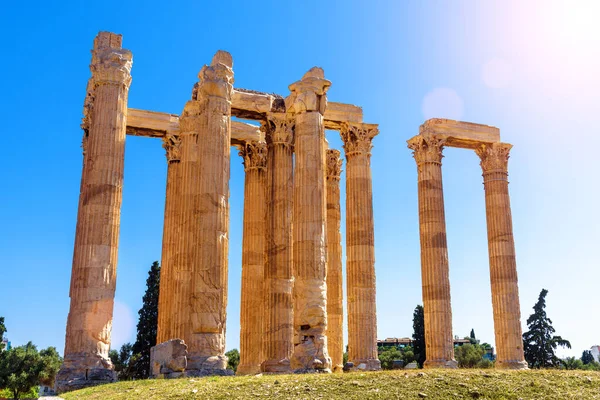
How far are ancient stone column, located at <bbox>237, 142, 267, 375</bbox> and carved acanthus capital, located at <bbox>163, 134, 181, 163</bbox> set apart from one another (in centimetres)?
409

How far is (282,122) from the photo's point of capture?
36.7 metres

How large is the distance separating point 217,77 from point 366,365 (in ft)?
57.9

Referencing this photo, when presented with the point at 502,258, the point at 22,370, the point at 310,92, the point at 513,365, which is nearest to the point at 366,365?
the point at 513,365

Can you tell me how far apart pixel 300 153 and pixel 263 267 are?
29.8ft

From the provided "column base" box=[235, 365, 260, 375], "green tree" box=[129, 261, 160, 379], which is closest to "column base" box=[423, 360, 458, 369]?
"column base" box=[235, 365, 260, 375]

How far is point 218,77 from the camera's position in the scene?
29.7 metres

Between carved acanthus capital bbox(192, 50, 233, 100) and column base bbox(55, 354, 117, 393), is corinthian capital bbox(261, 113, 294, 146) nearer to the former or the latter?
Answer: carved acanthus capital bbox(192, 50, 233, 100)

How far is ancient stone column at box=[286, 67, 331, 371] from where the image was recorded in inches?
1118

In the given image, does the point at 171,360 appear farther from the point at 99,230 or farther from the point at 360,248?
the point at 360,248

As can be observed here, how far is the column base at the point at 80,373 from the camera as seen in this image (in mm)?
25781

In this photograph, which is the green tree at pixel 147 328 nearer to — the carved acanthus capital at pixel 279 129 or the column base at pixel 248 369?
the column base at pixel 248 369

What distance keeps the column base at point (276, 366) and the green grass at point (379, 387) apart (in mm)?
8845

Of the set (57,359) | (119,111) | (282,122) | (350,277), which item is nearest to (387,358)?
(57,359)

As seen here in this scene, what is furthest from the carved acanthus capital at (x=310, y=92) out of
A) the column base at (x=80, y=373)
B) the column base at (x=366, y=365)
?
the column base at (x=80, y=373)
